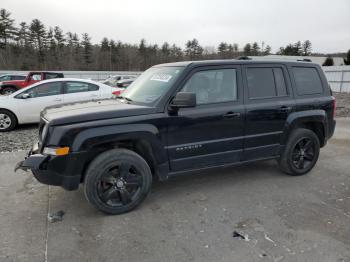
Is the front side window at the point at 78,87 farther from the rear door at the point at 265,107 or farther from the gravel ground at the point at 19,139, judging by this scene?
the rear door at the point at 265,107

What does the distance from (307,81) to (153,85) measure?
104 inches

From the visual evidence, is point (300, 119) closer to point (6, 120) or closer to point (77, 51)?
point (6, 120)

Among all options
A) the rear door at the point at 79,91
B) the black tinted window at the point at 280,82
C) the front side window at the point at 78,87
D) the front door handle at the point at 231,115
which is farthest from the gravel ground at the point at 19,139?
the black tinted window at the point at 280,82

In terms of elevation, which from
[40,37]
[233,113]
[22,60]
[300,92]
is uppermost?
[40,37]

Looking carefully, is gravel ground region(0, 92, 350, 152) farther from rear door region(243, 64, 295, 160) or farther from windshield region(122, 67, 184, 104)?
rear door region(243, 64, 295, 160)

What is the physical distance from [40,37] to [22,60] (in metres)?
7.79

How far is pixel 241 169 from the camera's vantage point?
5.02 metres

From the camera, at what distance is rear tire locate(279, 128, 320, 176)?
4477mm

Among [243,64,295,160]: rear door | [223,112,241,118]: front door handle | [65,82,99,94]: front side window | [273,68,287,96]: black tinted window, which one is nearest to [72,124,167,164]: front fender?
[223,112,241,118]: front door handle

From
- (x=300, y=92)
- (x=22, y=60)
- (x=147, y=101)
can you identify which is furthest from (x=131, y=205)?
(x=22, y=60)

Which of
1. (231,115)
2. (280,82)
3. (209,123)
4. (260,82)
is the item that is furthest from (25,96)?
(280,82)

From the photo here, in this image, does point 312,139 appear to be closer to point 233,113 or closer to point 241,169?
point 241,169

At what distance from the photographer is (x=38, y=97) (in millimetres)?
8039

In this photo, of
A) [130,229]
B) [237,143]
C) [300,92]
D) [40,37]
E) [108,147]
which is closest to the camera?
[130,229]
